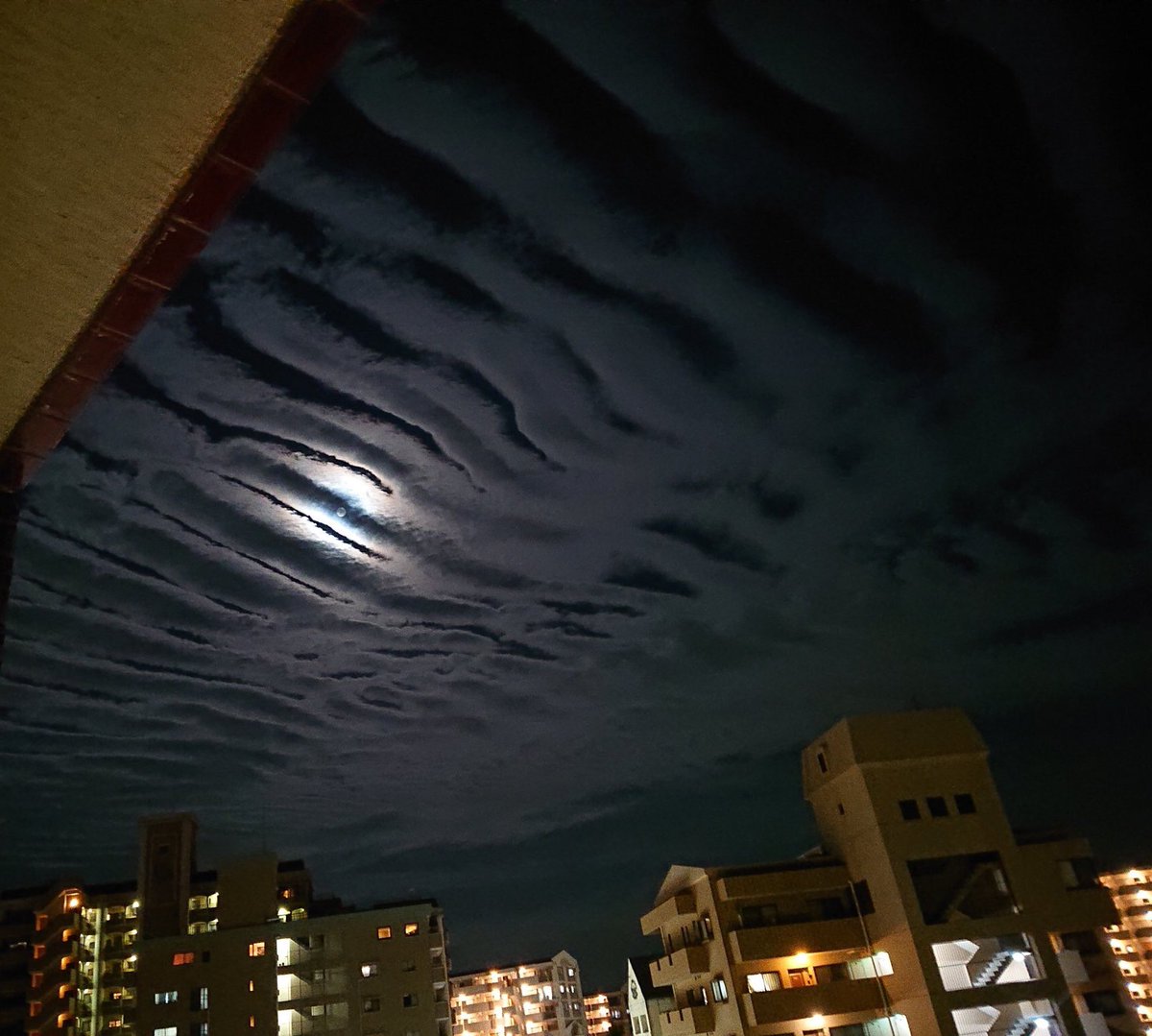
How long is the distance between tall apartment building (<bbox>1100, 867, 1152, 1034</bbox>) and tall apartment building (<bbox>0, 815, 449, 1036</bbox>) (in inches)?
2415

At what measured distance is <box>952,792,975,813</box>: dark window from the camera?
33719 mm

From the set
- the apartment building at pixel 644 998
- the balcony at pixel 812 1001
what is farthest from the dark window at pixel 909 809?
the apartment building at pixel 644 998

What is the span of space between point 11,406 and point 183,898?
68592 millimetres

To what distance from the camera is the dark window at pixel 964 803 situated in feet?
111

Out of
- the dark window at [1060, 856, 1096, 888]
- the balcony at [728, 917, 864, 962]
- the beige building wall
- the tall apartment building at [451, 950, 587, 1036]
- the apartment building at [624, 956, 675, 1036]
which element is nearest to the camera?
the balcony at [728, 917, 864, 962]

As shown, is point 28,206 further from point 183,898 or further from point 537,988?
point 537,988

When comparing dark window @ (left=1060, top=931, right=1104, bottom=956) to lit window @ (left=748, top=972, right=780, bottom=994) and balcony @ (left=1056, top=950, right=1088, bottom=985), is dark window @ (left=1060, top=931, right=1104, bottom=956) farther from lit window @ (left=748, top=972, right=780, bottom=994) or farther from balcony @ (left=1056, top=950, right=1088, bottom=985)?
lit window @ (left=748, top=972, right=780, bottom=994)

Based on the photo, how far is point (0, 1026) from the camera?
6031 cm

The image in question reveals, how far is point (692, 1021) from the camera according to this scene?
113 ft

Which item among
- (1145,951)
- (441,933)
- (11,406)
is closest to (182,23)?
(11,406)

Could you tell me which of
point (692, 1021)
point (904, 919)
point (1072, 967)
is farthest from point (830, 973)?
point (1072, 967)

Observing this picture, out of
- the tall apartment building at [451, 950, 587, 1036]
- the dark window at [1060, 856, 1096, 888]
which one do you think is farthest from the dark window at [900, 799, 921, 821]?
the tall apartment building at [451, 950, 587, 1036]

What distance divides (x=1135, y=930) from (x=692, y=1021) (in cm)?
6475

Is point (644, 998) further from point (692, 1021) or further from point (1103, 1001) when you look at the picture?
point (1103, 1001)
